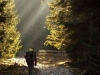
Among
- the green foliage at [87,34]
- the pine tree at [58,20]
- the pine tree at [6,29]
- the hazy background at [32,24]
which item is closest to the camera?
the green foliage at [87,34]

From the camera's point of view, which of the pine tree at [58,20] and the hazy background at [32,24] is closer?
the pine tree at [58,20]

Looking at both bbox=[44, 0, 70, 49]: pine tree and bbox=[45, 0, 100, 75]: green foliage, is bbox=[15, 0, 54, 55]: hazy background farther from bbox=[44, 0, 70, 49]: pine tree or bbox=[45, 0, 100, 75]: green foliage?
bbox=[45, 0, 100, 75]: green foliage

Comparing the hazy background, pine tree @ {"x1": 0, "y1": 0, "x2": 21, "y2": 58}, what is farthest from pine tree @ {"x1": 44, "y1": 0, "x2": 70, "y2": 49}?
the hazy background

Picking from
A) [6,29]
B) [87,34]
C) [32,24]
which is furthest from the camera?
[32,24]

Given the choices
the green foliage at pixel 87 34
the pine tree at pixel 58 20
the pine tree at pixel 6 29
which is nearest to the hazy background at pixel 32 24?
the pine tree at pixel 58 20

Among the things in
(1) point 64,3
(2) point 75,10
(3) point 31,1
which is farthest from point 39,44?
(2) point 75,10

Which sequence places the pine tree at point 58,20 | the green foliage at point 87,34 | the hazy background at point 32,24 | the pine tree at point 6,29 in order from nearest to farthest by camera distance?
the green foliage at point 87,34, the pine tree at point 6,29, the pine tree at point 58,20, the hazy background at point 32,24

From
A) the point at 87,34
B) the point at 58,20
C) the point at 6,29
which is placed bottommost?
the point at 87,34

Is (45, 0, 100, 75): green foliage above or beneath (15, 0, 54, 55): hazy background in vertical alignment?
beneath

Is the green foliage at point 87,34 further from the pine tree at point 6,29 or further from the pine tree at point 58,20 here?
the pine tree at point 58,20

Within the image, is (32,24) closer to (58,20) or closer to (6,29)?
(6,29)

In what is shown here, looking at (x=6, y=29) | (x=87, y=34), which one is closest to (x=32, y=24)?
(x=6, y=29)

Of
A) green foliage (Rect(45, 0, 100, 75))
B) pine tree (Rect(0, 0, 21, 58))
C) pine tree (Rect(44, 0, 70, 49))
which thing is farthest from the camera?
pine tree (Rect(44, 0, 70, 49))

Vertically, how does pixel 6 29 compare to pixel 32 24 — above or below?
below
